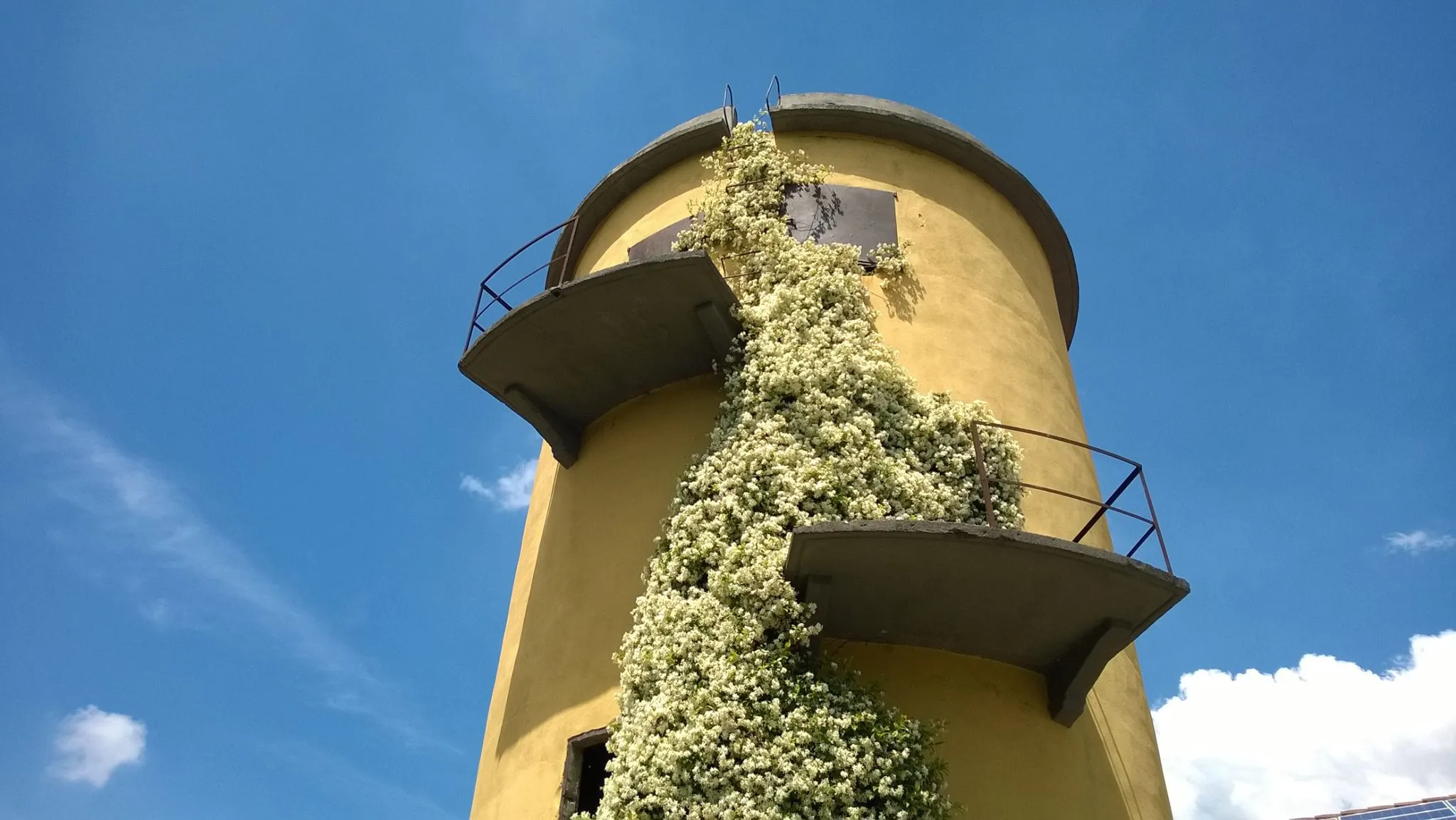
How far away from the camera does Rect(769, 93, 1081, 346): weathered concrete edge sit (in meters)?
11.8

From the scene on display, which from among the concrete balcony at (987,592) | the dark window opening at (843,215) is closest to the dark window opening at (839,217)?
the dark window opening at (843,215)

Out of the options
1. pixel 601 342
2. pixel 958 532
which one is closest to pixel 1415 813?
pixel 958 532

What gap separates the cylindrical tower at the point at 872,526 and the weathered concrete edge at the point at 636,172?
0.10 feet

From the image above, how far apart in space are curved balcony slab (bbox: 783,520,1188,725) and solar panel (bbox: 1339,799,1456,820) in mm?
15992

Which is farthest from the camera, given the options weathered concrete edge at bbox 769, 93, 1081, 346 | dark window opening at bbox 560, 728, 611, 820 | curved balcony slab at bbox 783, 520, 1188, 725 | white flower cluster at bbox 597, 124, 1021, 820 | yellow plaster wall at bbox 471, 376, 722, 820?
weathered concrete edge at bbox 769, 93, 1081, 346

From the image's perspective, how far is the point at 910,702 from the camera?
8047 mm

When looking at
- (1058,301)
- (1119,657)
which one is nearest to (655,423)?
(1119,657)

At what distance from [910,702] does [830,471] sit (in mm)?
1802

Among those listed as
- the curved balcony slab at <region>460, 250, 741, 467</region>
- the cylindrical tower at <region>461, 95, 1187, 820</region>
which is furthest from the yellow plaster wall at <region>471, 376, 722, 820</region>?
the curved balcony slab at <region>460, 250, 741, 467</region>

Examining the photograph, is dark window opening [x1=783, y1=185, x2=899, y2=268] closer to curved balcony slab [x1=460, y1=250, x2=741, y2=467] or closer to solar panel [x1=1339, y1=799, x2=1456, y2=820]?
curved balcony slab [x1=460, y1=250, x2=741, y2=467]

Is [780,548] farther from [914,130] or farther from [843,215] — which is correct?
[914,130]

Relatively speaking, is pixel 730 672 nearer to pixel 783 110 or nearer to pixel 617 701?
pixel 617 701

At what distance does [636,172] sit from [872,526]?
6.63m

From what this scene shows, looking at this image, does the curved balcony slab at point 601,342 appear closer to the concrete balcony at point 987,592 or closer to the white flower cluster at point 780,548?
the white flower cluster at point 780,548
